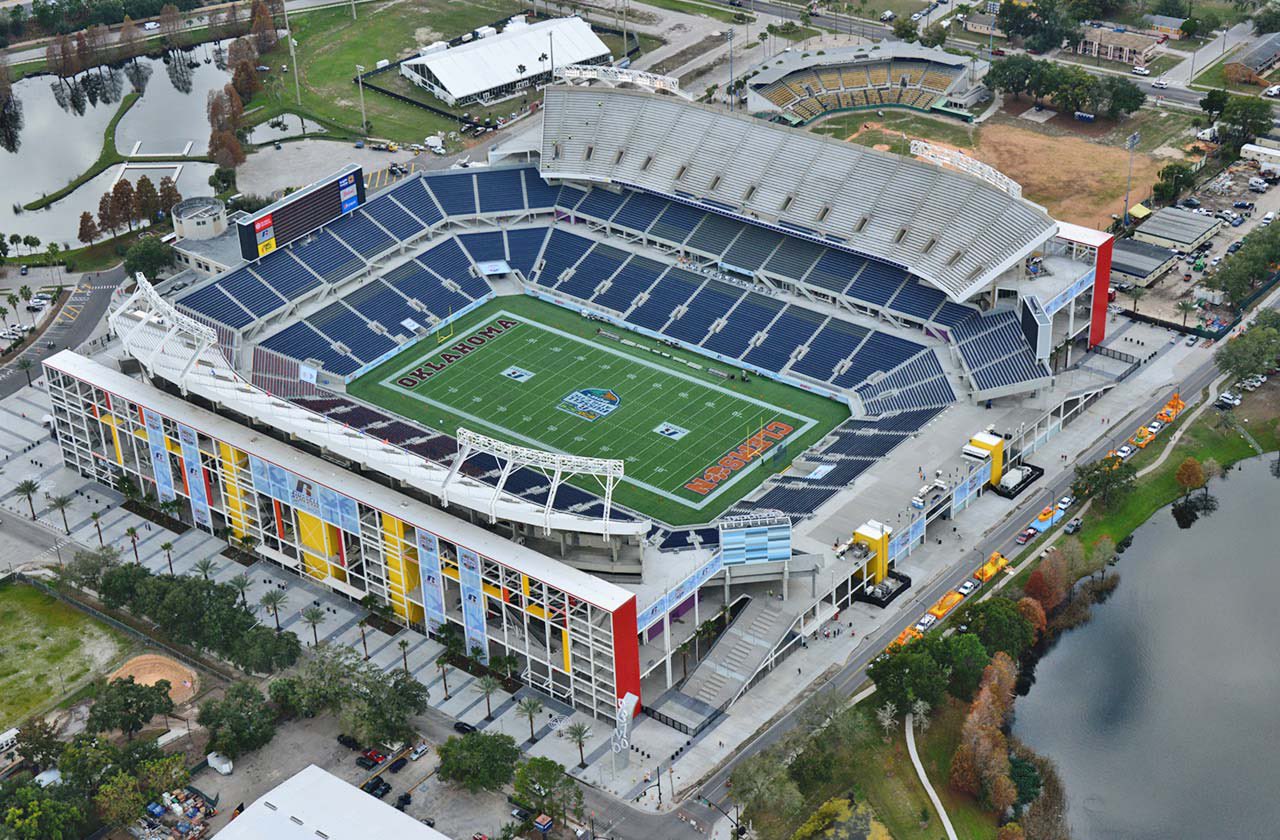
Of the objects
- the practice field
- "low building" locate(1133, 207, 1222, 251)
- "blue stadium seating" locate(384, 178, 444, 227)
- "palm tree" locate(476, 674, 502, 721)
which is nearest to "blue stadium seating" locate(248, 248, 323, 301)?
the practice field

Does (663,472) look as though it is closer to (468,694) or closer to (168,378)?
(468,694)

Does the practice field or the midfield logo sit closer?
the practice field

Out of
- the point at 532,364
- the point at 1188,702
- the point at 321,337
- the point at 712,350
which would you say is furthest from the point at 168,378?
the point at 1188,702

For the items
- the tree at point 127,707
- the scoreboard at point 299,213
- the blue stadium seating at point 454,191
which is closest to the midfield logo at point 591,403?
the blue stadium seating at point 454,191

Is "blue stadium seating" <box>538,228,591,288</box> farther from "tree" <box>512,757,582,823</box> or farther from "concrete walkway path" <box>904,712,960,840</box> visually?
"tree" <box>512,757,582,823</box>

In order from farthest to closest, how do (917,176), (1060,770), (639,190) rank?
(639,190) → (917,176) → (1060,770)

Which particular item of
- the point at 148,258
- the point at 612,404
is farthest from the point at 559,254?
the point at 148,258
